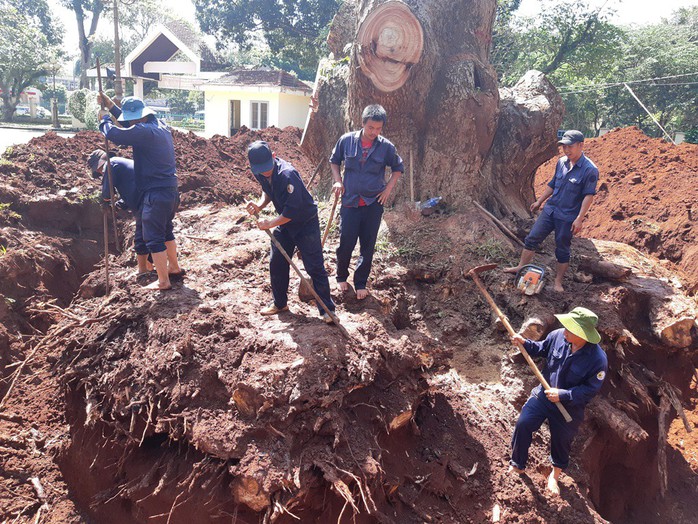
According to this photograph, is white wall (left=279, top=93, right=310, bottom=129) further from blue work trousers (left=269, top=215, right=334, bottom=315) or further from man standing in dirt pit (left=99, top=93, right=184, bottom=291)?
blue work trousers (left=269, top=215, right=334, bottom=315)

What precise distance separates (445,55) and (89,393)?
539cm

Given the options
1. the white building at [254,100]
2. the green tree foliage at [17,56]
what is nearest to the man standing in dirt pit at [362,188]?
the white building at [254,100]

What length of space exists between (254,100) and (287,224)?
17.6m

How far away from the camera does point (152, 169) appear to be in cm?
443

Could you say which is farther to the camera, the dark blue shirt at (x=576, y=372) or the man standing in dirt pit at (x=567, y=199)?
the man standing in dirt pit at (x=567, y=199)

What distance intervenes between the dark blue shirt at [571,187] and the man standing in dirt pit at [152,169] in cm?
368

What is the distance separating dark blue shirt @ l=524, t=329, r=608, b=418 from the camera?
11.5 feet

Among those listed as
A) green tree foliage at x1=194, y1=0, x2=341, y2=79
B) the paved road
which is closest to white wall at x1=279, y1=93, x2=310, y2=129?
green tree foliage at x1=194, y1=0, x2=341, y2=79

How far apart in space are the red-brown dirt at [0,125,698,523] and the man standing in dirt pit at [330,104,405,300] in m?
0.45

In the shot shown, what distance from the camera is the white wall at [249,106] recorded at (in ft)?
65.3

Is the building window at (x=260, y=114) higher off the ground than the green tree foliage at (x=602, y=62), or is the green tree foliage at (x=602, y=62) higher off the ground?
the green tree foliage at (x=602, y=62)

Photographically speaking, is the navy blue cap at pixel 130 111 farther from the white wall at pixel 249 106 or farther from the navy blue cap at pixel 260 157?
the white wall at pixel 249 106

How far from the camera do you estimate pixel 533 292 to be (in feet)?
16.7

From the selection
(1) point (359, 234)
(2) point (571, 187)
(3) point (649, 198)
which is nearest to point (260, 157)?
(1) point (359, 234)
